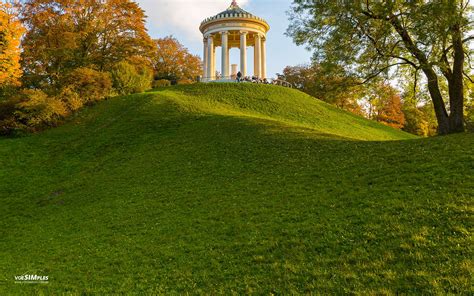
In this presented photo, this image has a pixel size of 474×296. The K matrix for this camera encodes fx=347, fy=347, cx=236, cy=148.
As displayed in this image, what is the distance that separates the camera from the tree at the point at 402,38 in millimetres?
15961

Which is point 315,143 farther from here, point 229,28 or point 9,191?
point 229,28

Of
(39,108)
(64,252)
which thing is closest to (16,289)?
(64,252)

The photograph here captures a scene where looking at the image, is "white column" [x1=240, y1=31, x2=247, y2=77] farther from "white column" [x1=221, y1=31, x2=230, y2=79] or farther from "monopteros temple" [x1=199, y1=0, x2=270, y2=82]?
"white column" [x1=221, y1=31, x2=230, y2=79]

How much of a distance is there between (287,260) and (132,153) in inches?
626

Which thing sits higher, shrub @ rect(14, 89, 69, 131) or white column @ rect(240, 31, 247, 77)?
white column @ rect(240, 31, 247, 77)

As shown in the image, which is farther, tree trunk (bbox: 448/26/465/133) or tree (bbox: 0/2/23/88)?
tree (bbox: 0/2/23/88)

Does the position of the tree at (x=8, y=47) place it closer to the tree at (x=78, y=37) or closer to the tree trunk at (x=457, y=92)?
the tree at (x=78, y=37)

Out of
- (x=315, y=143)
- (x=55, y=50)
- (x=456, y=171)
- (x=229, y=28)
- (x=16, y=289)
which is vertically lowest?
(x=16, y=289)

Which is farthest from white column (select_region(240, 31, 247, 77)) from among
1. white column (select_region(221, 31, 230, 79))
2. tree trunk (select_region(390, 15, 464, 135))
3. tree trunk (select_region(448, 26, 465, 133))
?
tree trunk (select_region(448, 26, 465, 133))

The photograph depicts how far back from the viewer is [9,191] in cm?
1906

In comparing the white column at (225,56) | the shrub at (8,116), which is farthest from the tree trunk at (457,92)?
the white column at (225,56)

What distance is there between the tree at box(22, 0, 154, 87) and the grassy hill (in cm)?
1404

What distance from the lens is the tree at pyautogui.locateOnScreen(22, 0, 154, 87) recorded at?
34281mm

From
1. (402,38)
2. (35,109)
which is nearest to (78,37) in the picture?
(35,109)
